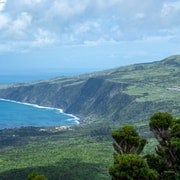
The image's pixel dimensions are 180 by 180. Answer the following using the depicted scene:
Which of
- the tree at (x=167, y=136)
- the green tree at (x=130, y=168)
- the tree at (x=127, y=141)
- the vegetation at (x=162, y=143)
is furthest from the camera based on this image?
the tree at (x=167, y=136)

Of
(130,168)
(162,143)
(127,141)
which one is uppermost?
(127,141)

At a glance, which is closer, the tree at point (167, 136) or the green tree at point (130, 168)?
the green tree at point (130, 168)

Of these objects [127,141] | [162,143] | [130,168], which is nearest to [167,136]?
[162,143]

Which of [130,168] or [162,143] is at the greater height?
[162,143]

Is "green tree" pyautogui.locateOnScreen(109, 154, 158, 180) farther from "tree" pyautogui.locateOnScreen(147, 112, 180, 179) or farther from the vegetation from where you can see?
"tree" pyautogui.locateOnScreen(147, 112, 180, 179)

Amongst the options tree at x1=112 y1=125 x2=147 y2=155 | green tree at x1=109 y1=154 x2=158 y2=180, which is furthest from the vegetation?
green tree at x1=109 y1=154 x2=158 y2=180

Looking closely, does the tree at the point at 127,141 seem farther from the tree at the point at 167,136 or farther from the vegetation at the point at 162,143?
the tree at the point at 167,136

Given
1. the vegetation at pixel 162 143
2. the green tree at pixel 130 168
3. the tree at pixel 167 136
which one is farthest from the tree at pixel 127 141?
the green tree at pixel 130 168

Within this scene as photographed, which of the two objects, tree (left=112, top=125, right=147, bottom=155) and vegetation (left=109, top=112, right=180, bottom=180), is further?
vegetation (left=109, top=112, right=180, bottom=180)

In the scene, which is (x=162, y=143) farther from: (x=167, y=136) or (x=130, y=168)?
(x=130, y=168)

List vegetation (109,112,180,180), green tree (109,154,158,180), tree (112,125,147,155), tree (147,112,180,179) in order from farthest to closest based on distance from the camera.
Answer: tree (147,112,180,179), vegetation (109,112,180,180), tree (112,125,147,155), green tree (109,154,158,180)

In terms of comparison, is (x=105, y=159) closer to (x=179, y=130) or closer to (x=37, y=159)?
(x=37, y=159)

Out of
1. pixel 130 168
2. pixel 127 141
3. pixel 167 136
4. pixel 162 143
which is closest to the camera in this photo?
pixel 130 168
